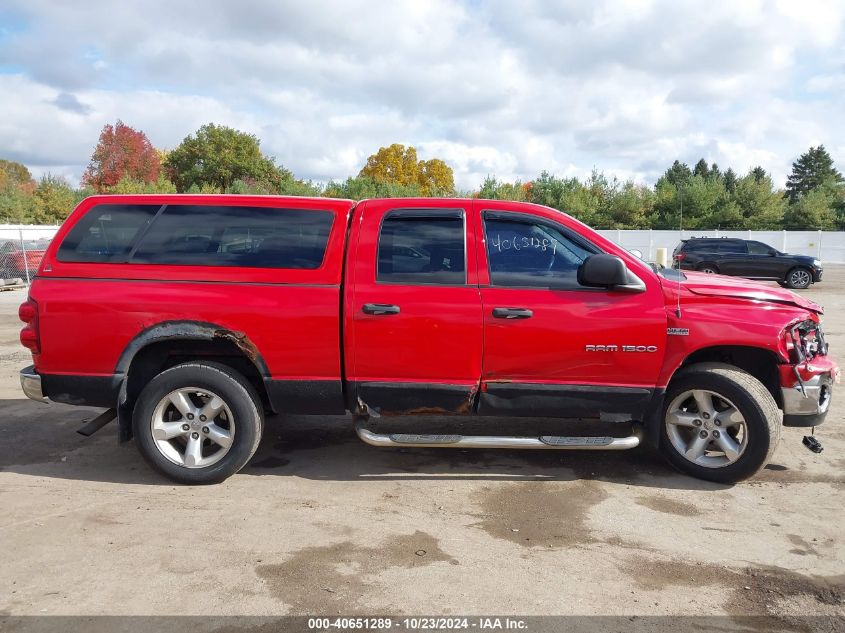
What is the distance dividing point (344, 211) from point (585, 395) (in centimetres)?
208

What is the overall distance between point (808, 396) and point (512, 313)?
209cm

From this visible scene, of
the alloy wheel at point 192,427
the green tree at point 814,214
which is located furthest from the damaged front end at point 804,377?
the green tree at point 814,214

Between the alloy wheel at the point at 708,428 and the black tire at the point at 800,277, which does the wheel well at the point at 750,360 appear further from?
the black tire at the point at 800,277

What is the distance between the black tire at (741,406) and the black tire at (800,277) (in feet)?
60.6

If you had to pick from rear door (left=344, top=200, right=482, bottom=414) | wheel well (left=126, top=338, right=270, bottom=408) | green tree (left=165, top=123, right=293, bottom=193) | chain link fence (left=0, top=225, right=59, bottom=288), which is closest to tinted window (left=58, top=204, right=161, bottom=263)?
wheel well (left=126, top=338, right=270, bottom=408)

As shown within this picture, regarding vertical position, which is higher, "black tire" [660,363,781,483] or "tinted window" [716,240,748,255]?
"tinted window" [716,240,748,255]

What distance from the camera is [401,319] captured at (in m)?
4.20

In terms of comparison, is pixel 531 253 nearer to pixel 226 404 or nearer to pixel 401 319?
pixel 401 319

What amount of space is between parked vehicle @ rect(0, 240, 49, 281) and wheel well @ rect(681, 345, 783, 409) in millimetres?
20374

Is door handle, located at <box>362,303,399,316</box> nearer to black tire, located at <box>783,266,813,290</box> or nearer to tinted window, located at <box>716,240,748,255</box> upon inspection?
tinted window, located at <box>716,240,748,255</box>

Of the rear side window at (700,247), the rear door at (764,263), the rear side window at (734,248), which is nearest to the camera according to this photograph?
the rear door at (764,263)

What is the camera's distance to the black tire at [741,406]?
421cm

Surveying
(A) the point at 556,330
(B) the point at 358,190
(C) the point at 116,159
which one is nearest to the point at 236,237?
(A) the point at 556,330

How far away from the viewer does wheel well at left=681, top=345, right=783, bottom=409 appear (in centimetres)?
440
